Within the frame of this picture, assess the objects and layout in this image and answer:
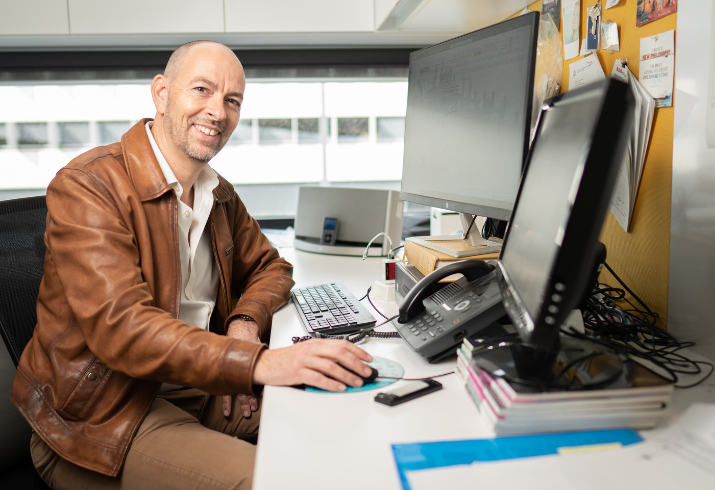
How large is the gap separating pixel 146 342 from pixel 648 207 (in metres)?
1.05

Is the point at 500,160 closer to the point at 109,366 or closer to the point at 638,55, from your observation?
the point at 638,55

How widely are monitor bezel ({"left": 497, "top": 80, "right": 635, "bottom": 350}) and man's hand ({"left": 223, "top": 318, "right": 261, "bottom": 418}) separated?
732 millimetres

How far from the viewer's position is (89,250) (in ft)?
3.03

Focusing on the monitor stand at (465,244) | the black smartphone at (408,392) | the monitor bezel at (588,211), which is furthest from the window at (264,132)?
the monitor bezel at (588,211)

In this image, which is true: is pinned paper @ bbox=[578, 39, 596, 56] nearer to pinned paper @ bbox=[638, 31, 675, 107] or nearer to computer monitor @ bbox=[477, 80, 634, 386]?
pinned paper @ bbox=[638, 31, 675, 107]

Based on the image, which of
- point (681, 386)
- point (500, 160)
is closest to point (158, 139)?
point (500, 160)

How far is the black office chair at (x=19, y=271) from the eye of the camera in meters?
1.09

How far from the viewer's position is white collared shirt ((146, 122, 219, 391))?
119 centimetres

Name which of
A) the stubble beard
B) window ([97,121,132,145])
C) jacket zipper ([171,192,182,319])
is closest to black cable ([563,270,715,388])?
jacket zipper ([171,192,182,319])

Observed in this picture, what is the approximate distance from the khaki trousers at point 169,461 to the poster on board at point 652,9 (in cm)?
115

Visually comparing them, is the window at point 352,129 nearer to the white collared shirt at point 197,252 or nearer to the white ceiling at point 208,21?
the white ceiling at point 208,21

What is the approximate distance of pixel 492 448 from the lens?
24.5 inches

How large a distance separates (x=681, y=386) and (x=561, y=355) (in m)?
0.22

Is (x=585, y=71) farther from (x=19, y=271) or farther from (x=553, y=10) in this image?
(x=19, y=271)
